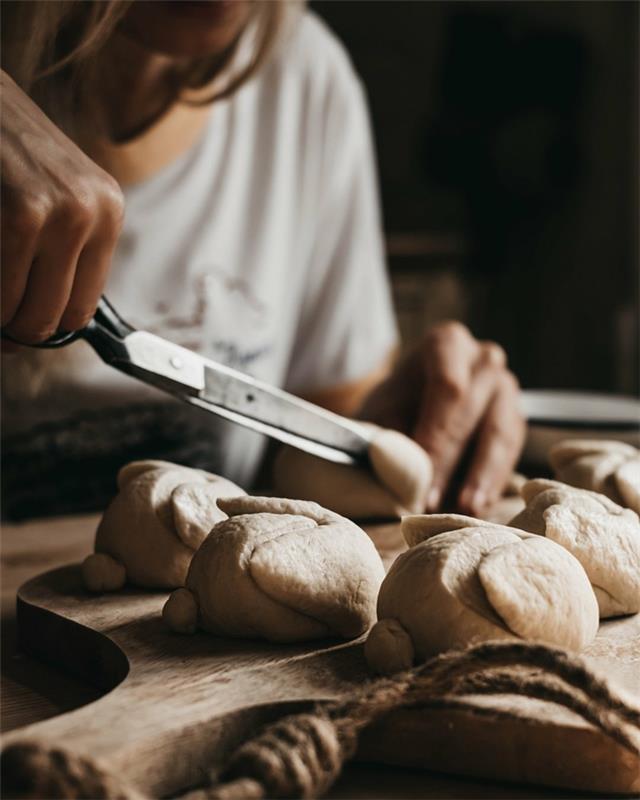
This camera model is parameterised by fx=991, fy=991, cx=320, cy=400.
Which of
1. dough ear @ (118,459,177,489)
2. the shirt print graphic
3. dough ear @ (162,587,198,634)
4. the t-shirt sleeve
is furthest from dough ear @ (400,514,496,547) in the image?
the t-shirt sleeve

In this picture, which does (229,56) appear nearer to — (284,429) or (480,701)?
(284,429)

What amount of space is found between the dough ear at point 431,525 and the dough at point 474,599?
3cm

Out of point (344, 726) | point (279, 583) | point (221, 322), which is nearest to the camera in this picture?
point (344, 726)

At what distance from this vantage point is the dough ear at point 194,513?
797mm

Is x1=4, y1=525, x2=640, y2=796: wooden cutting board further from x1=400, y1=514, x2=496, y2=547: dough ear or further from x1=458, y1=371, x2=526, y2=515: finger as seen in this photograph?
x1=458, y1=371, x2=526, y2=515: finger

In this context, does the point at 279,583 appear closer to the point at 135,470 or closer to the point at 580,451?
the point at 135,470

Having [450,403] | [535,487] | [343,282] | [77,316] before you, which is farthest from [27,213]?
[343,282]

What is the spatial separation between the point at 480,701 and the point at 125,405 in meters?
0.90

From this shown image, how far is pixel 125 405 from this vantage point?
139 cm

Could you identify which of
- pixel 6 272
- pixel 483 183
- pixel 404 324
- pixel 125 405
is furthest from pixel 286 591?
pixel 483 183

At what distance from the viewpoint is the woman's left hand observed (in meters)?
1.19

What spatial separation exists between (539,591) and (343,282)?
1.18 metres

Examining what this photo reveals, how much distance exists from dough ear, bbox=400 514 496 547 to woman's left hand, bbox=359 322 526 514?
0.43 metres

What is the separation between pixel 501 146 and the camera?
3381mm
